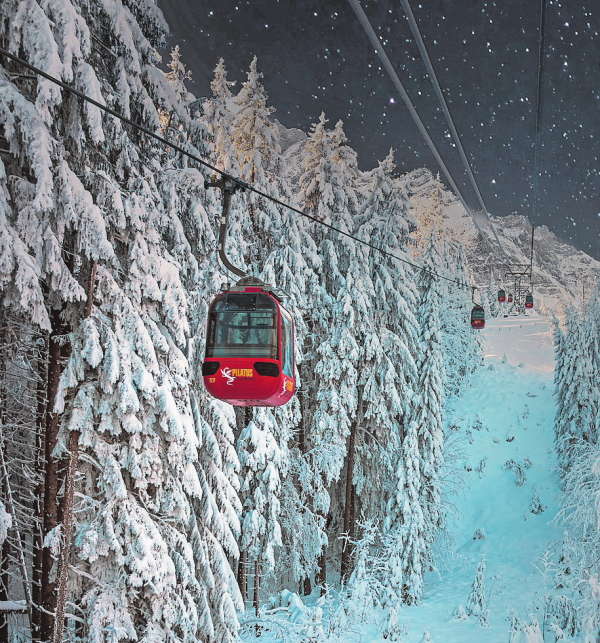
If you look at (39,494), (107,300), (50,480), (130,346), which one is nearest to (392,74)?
(107,300)

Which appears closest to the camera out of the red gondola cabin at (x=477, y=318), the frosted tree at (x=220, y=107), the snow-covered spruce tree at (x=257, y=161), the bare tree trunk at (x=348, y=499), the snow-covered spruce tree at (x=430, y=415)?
the snow-covered spruce tree at (x=257, y=161)

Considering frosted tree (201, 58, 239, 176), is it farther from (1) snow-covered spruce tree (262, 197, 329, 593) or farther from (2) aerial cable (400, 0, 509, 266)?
(2) aerial cable (400, 0, 509, 266)

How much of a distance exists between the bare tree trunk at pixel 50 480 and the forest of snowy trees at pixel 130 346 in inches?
1.4

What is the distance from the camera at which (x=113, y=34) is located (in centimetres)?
1009

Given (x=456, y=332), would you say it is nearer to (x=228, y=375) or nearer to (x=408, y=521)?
(x=408, y=521)

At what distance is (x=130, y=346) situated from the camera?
10.2 metres

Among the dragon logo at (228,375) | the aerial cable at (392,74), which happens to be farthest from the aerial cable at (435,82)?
the dragon logo at (228,375)

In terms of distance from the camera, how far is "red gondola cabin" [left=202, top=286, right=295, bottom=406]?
8.68m

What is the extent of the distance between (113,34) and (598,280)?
27433 millimetres

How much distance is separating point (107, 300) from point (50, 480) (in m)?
3.50

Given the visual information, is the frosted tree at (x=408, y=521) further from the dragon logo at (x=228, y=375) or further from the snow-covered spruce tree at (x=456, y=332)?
the snow-covered spruce tree at (x=456, y=332)

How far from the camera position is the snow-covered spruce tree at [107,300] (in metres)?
8.21

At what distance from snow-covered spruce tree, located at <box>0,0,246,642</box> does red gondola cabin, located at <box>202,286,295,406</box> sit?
1.92 m

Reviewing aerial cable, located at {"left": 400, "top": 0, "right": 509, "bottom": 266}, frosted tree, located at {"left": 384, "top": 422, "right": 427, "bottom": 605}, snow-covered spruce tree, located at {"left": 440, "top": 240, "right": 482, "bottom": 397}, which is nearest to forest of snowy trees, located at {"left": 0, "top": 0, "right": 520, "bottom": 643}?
frosted tree, located at {"left": 384, "top": 422, "right": 427, "bottom": 605}
